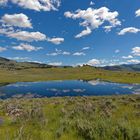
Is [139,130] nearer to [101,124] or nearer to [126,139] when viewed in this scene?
[126,139]

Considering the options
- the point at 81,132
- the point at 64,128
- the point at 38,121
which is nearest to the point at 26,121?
the point at 38,121

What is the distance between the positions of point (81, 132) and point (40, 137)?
1630 millimetres

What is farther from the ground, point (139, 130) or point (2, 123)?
point (139, 130)

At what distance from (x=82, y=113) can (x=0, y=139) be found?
675 cm

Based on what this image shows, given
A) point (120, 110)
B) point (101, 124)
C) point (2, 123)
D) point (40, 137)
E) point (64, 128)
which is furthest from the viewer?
point (120, 110)

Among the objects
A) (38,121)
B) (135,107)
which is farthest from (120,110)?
(38,121)

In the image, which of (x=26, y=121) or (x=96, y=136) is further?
(x=26, y=121)

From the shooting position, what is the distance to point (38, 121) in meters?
11.5

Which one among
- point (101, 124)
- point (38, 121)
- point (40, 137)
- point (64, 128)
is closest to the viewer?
point (40, 137)

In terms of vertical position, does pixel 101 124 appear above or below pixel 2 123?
above

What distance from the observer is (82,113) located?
14430 mm

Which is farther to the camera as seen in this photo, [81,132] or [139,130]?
[81,132]

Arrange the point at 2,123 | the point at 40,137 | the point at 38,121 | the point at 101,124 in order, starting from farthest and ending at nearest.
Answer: the point at 2,123 → the point at 38,121 → the point at 101,124 → the point at 40,137

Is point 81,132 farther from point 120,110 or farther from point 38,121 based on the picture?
point 120,110
